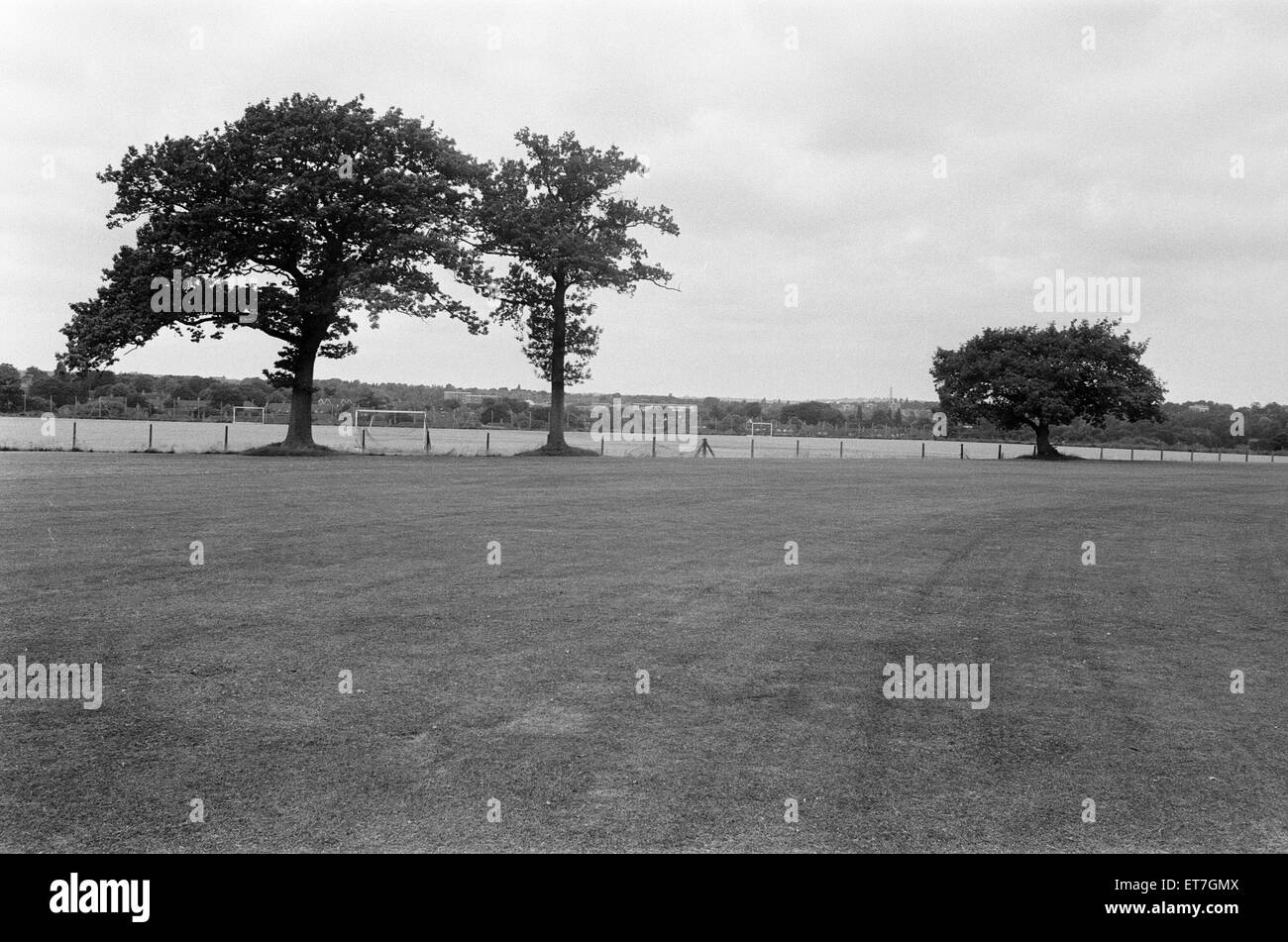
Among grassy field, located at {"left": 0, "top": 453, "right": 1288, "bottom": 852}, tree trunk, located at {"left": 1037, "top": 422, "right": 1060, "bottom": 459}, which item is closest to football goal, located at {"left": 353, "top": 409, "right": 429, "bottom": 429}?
tree trunk, located at {"left": 1037, "top": 422, "right": 1060, "bottom": 459}

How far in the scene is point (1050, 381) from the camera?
67125mm

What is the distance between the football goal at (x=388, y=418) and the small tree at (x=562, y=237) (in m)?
42.6

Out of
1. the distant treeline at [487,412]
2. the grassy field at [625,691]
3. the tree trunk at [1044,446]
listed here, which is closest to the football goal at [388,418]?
the distant treeline at [487,412]

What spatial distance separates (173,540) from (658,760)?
35.3 ft

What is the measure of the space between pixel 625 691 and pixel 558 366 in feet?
138

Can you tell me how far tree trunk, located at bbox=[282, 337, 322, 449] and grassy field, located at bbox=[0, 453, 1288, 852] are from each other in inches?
999

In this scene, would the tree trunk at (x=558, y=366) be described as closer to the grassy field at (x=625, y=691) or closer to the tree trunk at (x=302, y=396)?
the tree trunk at (x=302, y=396)

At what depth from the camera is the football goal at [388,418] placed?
3620 inches

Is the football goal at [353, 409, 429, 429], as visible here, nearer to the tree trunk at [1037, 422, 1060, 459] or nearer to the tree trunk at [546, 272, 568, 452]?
the tree trunk at [546, 272, 568, 452]

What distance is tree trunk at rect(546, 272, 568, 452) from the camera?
47812mm

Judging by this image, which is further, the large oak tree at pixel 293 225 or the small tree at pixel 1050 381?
the small tree at pixel 1050 381

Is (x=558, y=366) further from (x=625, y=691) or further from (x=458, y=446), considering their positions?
(x=625, y=691)
